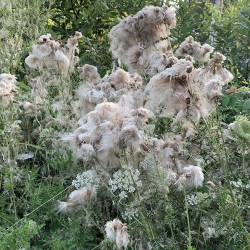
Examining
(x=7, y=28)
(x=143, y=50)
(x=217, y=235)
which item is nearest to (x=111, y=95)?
(x=143, y=50)

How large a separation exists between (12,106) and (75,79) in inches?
21.0

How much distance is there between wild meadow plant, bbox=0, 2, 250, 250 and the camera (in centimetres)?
137

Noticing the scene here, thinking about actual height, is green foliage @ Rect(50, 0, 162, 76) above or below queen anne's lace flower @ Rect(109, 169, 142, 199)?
below

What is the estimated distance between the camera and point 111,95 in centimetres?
176

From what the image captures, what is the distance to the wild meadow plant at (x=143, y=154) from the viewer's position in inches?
54.1

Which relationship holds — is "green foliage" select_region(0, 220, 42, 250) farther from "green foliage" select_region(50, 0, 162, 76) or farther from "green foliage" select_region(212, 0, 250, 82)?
"green foliage" select_region(50, 0, 162, 76)

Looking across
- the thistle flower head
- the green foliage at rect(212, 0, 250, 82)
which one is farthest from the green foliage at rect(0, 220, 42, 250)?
the green foliage at rect(212, 0, 250, 82)

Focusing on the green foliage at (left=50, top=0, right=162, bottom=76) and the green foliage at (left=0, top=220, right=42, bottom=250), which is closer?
the green foliage at (left=0, top=220, right=42, bottom=250)

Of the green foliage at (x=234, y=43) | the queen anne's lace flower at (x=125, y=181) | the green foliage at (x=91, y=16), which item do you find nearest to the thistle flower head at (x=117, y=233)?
the queen anne's lace flower at (x=125, y=181)

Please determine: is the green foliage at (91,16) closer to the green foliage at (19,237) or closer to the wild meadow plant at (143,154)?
the wild meadow plant at (143,154)

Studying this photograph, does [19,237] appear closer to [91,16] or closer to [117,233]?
[117,233]

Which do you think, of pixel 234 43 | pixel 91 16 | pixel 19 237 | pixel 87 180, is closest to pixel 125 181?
pixel 87 180

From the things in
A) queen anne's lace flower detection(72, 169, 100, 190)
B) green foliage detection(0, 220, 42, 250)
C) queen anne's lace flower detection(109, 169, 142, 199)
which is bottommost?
green foliage detection(0, 220, 42, 250)

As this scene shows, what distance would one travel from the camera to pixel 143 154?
5.07 feet
